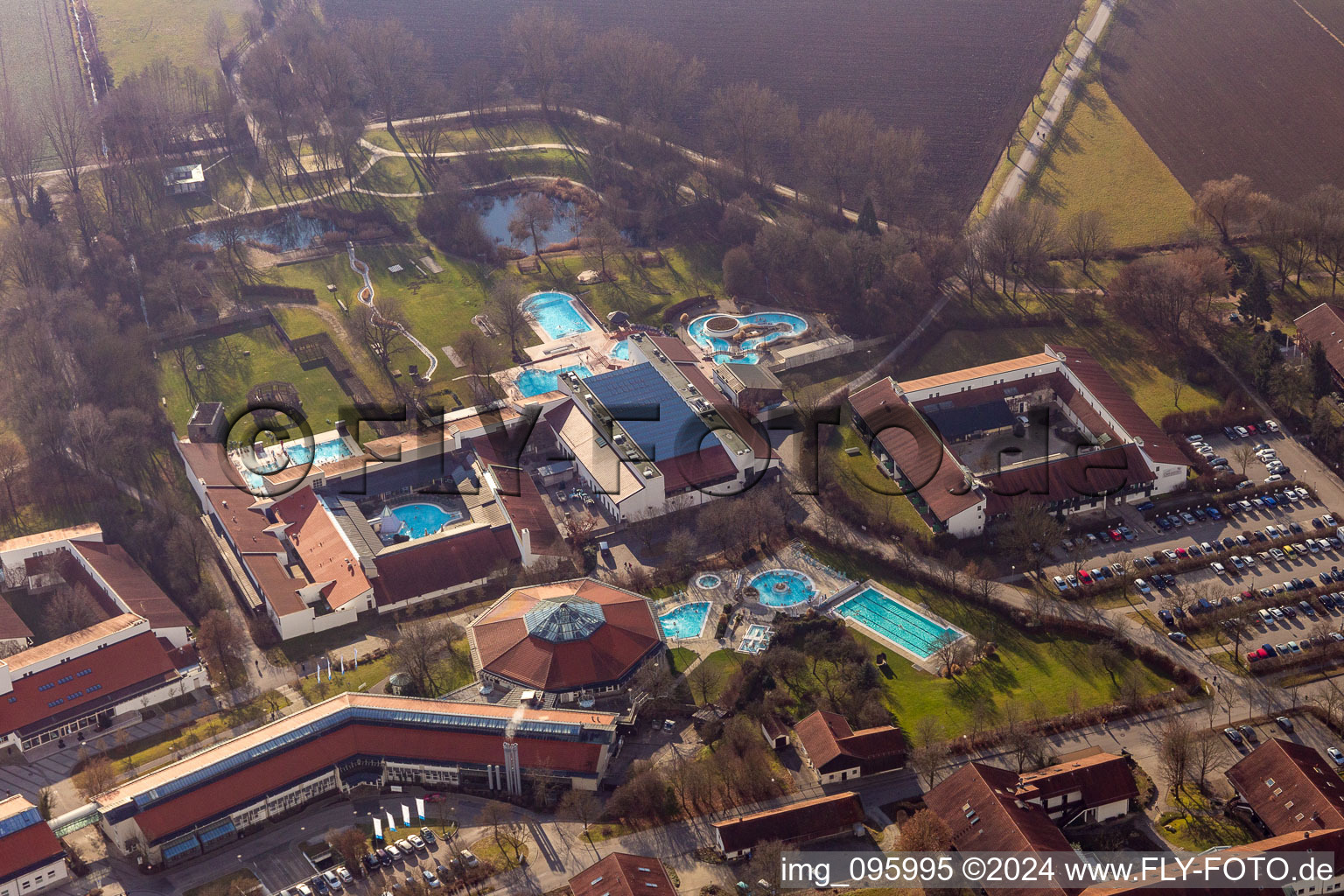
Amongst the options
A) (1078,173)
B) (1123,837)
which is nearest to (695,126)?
(1078,173)

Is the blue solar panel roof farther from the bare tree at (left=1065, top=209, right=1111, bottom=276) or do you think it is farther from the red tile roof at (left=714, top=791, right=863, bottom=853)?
the bare tree at (left=1065, top=209, right=1111, bottom=276)

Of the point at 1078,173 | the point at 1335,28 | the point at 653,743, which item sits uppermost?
the point at 1335,28

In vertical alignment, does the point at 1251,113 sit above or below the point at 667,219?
above

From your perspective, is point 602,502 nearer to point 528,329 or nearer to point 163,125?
point 528,329

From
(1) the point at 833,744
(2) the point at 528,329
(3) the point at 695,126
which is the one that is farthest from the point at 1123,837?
(3) the point at 695,126

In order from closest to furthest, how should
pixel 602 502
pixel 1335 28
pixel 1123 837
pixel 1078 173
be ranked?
pixel 1123 837, pixel 602 502, pixel 1078 173, pixel 1335 28

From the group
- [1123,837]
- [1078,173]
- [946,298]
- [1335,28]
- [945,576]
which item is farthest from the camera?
[1335,28]

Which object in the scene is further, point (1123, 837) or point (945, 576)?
point (945, 576)

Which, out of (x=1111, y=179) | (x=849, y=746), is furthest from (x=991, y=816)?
(x=1111, y=179)
